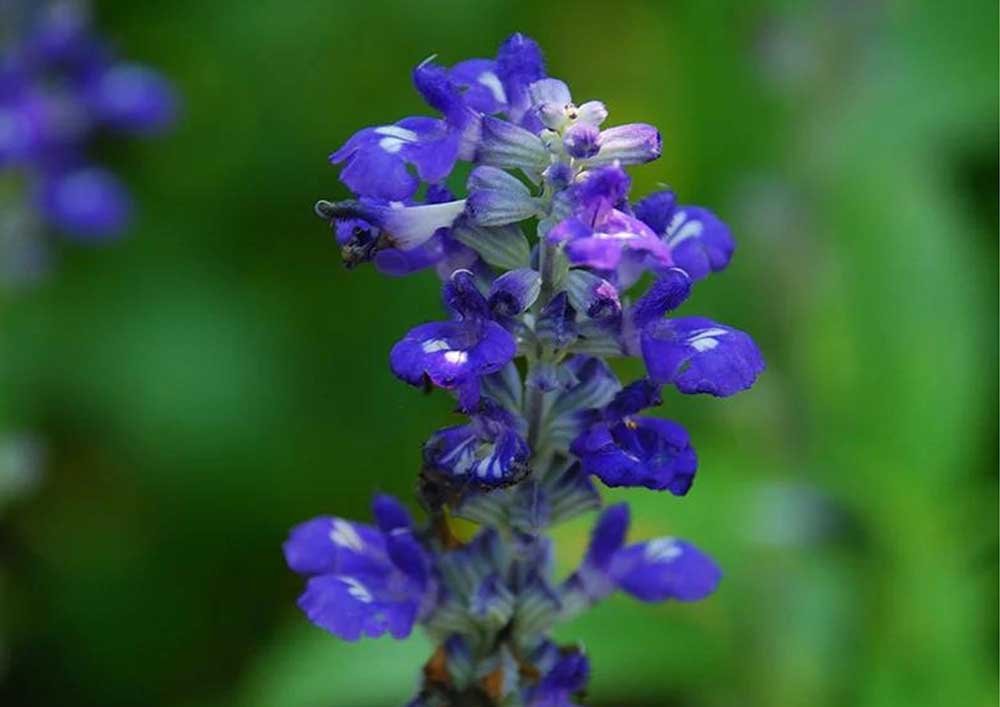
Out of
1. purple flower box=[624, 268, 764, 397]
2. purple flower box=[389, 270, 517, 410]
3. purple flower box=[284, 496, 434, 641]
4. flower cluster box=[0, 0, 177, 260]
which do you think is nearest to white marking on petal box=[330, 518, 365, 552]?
purple flower box=[284, 496, 434, 641]

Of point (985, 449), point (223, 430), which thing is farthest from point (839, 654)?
point (223, 430)

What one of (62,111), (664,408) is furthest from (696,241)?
(62,111)

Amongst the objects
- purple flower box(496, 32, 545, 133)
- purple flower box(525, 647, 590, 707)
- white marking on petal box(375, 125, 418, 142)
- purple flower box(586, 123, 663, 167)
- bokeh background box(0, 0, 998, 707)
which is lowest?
purple flower box(525, 647, 590, 707)

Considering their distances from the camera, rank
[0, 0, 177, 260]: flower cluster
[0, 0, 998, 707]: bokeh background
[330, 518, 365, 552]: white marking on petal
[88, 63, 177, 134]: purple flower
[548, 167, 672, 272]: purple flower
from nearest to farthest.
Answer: [548, 167, 672, 272]: purple flower < [330, 518, 365, 552]: white marking on petal < [0, 0, 998, 707]: bokeh background < [0, 0, 177, 260]: flower cluster < [88, 63, 177, 134]: purple flower

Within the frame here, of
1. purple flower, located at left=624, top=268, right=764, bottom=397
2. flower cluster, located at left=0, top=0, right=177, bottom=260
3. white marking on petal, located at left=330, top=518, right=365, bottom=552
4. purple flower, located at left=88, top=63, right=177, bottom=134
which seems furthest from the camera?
purple flower, located at left=88, top=63, right=177, bottom=134

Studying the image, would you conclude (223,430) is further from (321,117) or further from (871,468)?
(871,468)

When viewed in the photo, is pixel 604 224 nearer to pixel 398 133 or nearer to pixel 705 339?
pixel 705 339

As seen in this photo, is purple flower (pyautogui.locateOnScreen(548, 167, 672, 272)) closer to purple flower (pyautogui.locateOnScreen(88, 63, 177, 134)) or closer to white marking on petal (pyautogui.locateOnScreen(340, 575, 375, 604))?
white marking on petal (pyautogui.locateOnScreen(340, 575, 375, 604))
